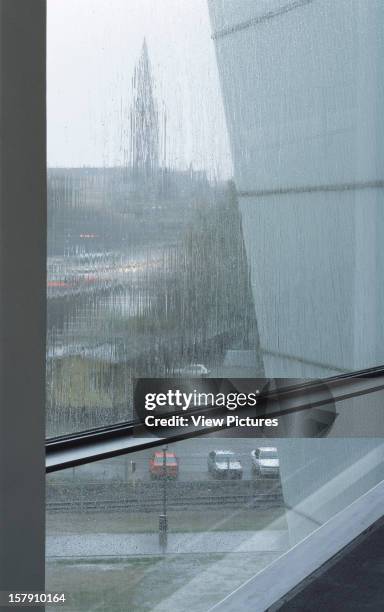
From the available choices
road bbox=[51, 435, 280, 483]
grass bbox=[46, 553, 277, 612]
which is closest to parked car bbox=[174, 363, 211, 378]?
road bbox=[51, 435, 280, 483]

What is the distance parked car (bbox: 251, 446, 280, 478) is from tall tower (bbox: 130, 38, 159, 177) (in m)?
0.72

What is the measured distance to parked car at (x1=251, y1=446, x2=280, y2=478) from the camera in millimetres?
1935

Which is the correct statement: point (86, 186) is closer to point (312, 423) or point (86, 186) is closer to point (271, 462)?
point (271, 462)

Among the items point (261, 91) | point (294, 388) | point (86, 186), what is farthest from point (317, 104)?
point (86, 186)

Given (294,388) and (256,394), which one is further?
(294,388)

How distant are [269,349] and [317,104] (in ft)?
2.39

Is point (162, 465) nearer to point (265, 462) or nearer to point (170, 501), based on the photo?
point (170, 501)

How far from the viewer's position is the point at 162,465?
1.74 m

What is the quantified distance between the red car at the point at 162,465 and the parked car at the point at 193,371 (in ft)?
0.59

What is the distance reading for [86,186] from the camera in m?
1.57

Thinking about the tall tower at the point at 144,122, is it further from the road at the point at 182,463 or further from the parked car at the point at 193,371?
the road at the point at 182,463

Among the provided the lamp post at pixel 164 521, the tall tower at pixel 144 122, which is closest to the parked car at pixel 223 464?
the lamp post at pixel 164 521

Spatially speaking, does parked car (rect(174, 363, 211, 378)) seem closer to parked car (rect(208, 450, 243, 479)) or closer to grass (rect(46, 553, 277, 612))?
parked car (rect(208, 450, 243, 479))

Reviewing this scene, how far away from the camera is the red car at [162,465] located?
1722 millimetres
